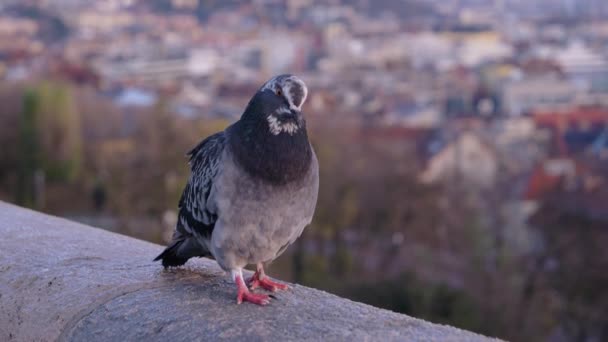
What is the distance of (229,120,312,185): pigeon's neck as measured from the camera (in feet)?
10.3

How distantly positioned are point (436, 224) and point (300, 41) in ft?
196

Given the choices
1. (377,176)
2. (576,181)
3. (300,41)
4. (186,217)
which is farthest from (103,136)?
(300,41)

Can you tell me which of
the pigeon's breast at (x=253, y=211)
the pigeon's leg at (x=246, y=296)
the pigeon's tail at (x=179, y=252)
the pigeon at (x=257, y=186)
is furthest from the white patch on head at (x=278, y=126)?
the pigeon's tail at (x=179, y=252)

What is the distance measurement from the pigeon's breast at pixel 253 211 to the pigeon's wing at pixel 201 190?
0.06 m

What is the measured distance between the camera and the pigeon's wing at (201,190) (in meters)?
3.33

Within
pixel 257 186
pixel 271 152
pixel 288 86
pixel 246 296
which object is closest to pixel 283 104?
pixel 288 86

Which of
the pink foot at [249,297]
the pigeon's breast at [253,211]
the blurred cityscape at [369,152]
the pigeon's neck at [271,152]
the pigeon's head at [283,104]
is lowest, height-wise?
the blurred cityscape at [369,152]

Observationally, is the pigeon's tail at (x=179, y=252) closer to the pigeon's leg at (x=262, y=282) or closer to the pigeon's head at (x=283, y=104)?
the pigeon's leg at (x=262, y=282)

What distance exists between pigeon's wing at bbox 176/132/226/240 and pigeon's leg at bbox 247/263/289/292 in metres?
0.23

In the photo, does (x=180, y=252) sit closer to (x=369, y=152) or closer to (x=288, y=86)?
(x=288, y=86)

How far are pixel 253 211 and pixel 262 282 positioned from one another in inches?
13.4

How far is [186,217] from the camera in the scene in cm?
349

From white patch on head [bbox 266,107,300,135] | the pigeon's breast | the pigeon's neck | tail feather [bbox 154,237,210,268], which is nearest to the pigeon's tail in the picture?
tail feather [bbox 154,237,210,268]

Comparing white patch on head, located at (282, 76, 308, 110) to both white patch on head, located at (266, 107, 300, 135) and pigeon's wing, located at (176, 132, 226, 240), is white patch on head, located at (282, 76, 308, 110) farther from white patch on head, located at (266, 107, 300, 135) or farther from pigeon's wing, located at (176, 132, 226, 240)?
pigeon's wing, located at (176, 132, 226, 240)
